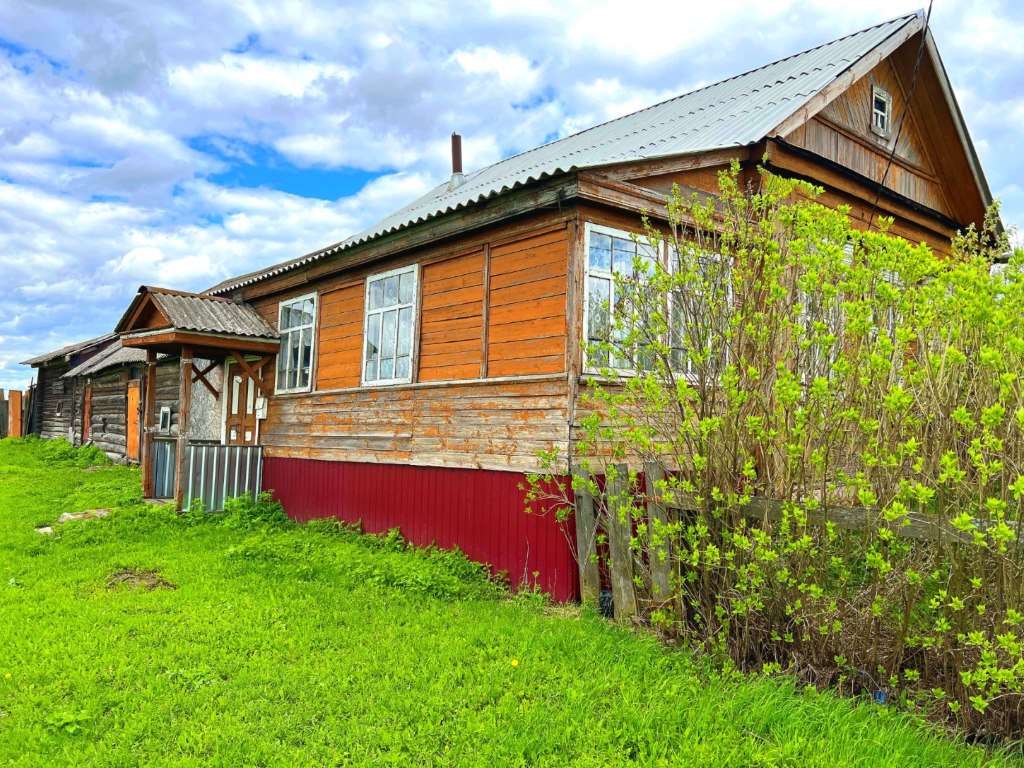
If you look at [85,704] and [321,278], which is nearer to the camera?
[85,704]

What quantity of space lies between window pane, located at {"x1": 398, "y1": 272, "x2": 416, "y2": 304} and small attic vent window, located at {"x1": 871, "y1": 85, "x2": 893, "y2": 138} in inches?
287

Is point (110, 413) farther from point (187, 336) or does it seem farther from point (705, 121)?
point (705, 121)

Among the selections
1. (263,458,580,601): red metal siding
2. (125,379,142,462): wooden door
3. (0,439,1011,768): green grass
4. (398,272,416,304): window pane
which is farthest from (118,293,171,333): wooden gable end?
(125,379,142,462): wooden door

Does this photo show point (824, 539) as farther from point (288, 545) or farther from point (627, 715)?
point (288, 545)

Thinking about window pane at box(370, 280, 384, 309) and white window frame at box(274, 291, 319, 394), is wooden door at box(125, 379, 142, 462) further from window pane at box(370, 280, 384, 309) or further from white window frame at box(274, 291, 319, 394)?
window pane at box(370, 280, 384, 309)

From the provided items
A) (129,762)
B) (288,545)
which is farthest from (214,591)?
(129,762)

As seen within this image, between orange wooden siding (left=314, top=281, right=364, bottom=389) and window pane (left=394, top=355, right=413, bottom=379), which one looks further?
orange wooden siding (left=314, top=281, right=364, bottom=389)

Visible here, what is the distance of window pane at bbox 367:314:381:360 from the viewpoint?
9.83 meters

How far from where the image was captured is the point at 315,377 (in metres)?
11.0

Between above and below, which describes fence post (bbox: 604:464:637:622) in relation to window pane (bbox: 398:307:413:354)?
below

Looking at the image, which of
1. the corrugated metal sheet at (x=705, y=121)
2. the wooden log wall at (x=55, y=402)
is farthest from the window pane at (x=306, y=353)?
the wooden log wall at (x=55, y=402)

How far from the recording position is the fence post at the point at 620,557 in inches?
222

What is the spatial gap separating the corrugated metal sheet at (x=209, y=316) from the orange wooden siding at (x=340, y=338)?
146 centimetres

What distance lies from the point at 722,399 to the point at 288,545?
19.8ft
